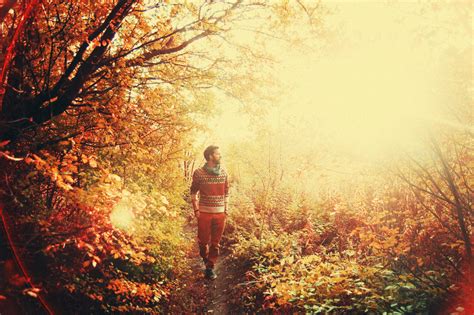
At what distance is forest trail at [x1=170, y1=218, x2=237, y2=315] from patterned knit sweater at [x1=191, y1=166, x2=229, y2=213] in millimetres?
1547

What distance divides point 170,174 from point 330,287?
18.0ft

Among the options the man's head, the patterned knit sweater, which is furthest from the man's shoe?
the man's head

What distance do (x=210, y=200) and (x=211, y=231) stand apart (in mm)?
774

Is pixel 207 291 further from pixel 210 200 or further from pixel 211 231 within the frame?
pixel 210 200

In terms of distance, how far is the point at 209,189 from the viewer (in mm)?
6816

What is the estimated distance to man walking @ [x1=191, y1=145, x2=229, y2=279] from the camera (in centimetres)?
684

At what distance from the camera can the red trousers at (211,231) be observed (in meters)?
6.93

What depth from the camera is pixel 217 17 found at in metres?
5.06

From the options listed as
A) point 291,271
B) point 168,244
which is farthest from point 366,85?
point 168,244

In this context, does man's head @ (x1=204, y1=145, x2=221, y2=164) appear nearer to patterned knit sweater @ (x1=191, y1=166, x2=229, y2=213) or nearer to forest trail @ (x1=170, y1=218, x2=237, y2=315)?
patterned knit sweater @ (x1=191, y1=166, x2=229, y2=213)

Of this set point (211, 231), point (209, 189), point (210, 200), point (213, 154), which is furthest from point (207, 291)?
point (213, 154)

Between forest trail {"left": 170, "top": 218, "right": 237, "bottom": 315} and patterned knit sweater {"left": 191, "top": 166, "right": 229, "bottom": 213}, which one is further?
patterned knit sweater {"left": 191, "top": 166, "right": 229, "bottom": 213}

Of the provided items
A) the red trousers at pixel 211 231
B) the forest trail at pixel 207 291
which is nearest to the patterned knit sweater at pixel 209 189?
the red trousers at pixel 211 231

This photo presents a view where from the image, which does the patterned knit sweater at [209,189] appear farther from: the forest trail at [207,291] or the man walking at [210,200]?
the forest trail at [207,291]
